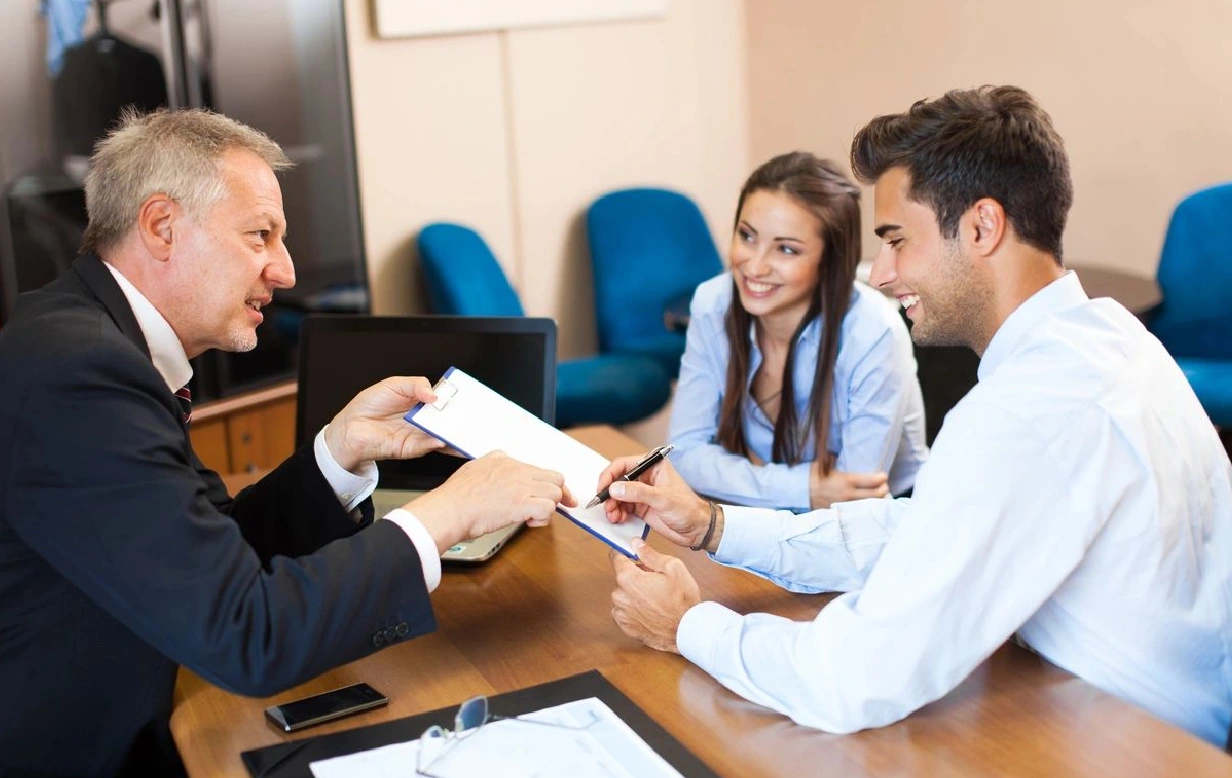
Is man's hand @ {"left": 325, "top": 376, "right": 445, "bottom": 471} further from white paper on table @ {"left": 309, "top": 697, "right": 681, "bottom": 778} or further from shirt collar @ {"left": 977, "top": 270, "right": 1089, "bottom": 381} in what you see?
shirt collar @ {"left": 977, "top": 270, "right": 1089, "bottom": 381}

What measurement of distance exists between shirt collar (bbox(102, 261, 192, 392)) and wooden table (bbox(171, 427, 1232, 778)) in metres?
0.43

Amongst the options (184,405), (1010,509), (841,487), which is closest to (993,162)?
(1010,509)

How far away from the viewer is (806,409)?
9.16 feet

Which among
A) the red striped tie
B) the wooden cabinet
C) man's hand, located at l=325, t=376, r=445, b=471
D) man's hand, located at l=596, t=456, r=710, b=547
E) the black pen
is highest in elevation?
the red striped tie

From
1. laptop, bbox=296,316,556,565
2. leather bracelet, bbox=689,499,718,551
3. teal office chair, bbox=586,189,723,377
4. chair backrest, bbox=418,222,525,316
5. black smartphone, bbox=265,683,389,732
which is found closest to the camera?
black smartphone, bbox=265,683,389,732

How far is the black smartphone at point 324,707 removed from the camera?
1.56m

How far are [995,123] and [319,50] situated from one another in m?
2.86

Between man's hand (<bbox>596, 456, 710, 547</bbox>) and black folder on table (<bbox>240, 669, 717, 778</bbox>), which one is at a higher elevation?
man's hand (<bbox>596, 456, 710, 547</bbox>)

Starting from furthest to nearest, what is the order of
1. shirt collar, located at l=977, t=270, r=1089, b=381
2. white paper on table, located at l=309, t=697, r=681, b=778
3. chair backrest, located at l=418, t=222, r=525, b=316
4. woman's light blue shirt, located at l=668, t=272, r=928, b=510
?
chair backrest, located at l=418, t=222, r=525, b=316 < woman's light blue shirt, located at l=668, t=272, r=928, b=510 < shirt collar, located at l=977, t=270, r=1089, b=381 < white paper on table, located at l=309, t=697, r=681, b=778

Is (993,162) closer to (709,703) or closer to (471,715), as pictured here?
(709,703)

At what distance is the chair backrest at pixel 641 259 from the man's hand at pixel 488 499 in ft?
10.1

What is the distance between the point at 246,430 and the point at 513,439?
2328 millimetres

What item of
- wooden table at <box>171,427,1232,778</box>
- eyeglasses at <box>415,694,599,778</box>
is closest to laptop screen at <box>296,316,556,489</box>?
wooden table at <box>171,427,1232,778</box>

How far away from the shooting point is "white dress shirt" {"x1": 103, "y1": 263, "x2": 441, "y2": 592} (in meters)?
1.60
